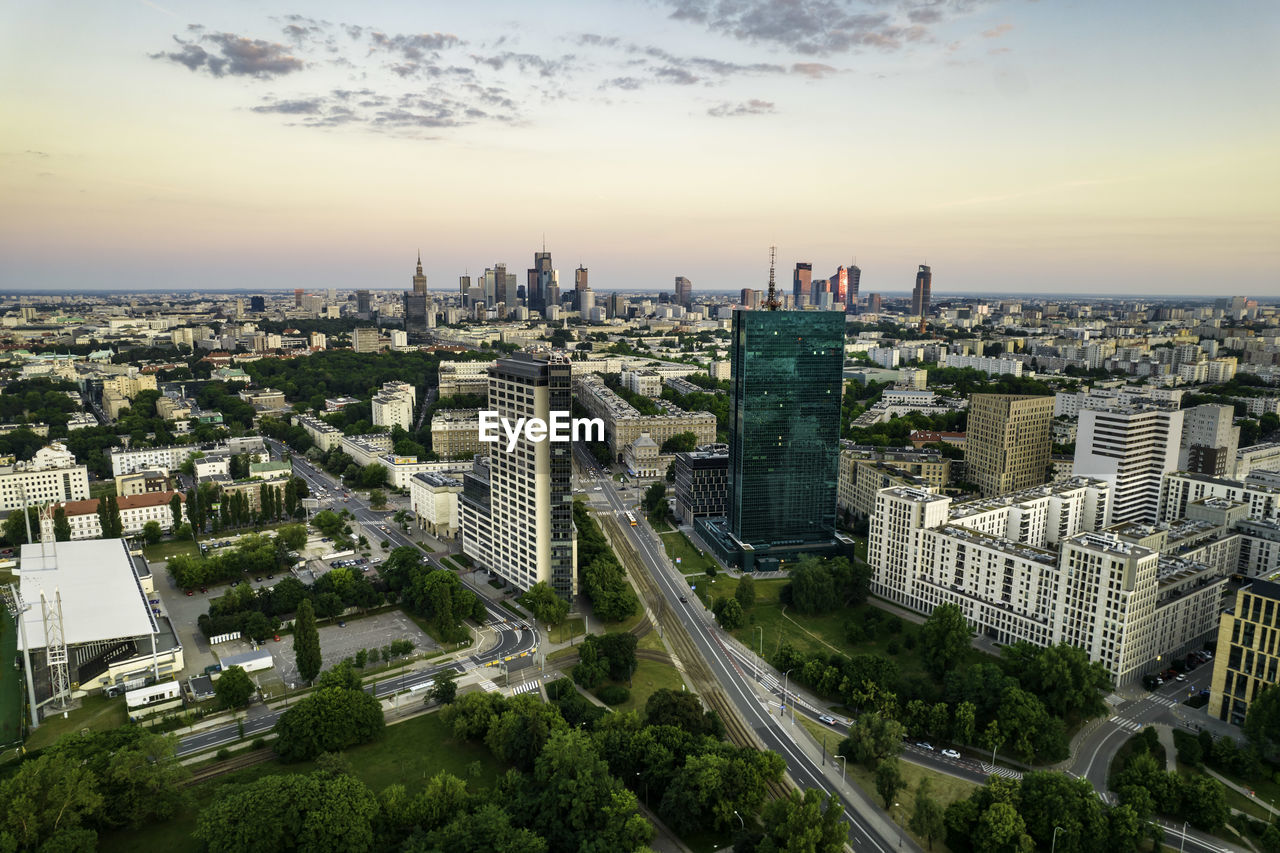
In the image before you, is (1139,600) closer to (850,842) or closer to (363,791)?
(850,842)

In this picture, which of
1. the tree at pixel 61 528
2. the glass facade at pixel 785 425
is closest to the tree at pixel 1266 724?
the glass facade at pixel 785 425

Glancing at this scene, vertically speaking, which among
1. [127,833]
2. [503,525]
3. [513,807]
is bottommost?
[127,833]

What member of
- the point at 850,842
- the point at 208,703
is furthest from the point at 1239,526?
the point at 208,703

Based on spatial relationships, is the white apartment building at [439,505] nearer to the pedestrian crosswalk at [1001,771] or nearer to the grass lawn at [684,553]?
the grass lawn at [684,553]

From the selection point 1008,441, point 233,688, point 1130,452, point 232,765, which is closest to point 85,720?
point 233,688

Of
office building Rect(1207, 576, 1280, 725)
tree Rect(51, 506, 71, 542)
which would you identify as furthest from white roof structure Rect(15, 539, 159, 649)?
office building Rect(1207, 576, 1280, 725)

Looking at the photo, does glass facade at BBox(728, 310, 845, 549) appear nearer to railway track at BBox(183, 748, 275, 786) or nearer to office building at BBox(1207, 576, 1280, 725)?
office building at BBox(1207, 576, 1280, 725)

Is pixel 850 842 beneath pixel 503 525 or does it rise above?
beneath
